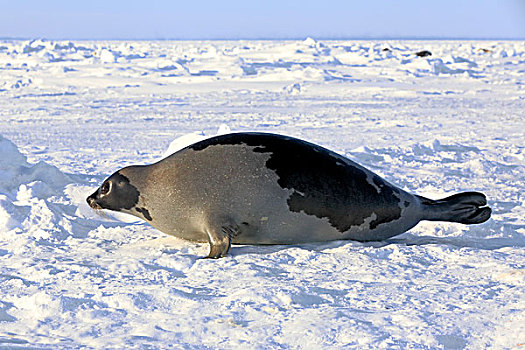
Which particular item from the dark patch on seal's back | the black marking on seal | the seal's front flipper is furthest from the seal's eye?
the seal's front flipper

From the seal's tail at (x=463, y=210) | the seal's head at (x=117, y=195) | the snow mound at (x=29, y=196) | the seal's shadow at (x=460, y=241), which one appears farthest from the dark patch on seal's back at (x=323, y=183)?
the snow mound at (x=29, y=196)

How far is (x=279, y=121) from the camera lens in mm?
7504

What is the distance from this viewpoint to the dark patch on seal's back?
270 centimetres

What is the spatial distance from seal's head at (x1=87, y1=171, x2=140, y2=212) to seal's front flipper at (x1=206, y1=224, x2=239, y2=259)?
40 cm

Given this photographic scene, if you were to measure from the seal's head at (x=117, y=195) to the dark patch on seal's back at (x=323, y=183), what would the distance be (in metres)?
0.31

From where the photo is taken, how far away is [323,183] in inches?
108

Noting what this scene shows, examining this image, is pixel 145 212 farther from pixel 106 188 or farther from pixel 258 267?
pixel 258 267

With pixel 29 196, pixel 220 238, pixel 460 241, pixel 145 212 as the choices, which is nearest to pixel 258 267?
pixel 220 238

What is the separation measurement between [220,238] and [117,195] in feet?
1.79

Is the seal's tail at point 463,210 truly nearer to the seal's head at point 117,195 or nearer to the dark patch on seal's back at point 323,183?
the dark patch on seal's back at point 323,183

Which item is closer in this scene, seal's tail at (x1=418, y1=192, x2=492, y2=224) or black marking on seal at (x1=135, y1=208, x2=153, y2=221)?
black marking on seal at (x1=135, y1=208, x2=153, y2=221)

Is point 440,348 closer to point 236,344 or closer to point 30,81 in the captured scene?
point 236,344

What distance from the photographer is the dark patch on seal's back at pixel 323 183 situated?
8.86 ft

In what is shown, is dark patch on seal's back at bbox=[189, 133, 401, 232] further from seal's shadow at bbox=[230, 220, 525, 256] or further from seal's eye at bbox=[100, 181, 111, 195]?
seal's eye at bbox=[100, 181, 111, 195]
